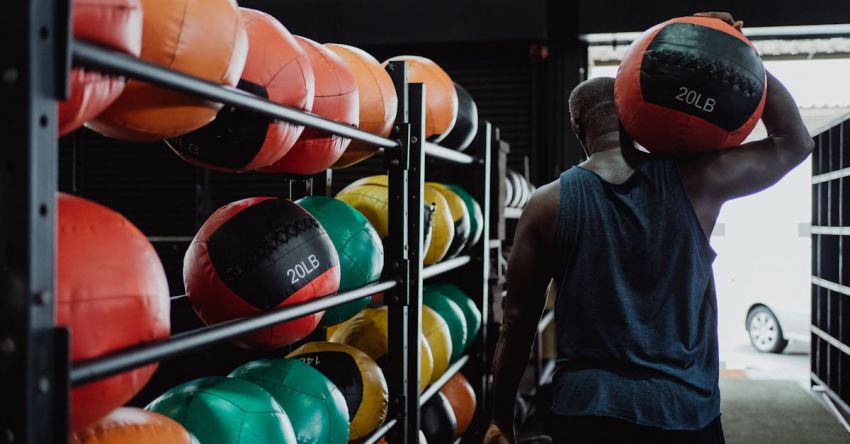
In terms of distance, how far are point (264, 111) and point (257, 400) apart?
804mm

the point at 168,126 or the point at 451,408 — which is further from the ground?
the point at 168,126

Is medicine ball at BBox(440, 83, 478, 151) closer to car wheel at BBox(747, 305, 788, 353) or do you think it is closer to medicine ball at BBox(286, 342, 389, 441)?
medicine ball at BBox(286, 342, 389, 441)

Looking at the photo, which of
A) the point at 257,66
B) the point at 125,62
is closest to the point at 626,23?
the point at 257,66

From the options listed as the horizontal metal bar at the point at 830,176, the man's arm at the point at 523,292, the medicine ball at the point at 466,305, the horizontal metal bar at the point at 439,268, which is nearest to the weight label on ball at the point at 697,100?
the man's arm at the point at 523,292

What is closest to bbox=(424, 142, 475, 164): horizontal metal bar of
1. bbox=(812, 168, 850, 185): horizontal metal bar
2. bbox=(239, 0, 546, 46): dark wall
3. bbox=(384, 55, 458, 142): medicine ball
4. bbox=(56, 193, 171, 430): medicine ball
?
bbox=(384, 55, 458, 142): medicine ball

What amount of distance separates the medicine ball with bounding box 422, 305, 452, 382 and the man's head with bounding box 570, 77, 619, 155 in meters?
1.40

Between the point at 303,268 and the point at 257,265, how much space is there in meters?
0.13

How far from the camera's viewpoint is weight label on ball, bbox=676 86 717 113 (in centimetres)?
195

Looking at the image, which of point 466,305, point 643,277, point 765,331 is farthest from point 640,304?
point 765,331

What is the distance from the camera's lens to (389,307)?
8.95 ft

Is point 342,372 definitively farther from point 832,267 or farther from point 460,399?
point 832,267

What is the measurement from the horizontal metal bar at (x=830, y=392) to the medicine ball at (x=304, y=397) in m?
5.21

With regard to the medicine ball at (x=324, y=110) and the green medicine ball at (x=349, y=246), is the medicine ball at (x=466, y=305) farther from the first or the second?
the medicine ball at (x=324, y=110)

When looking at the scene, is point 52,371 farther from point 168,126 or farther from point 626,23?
point 626,23
